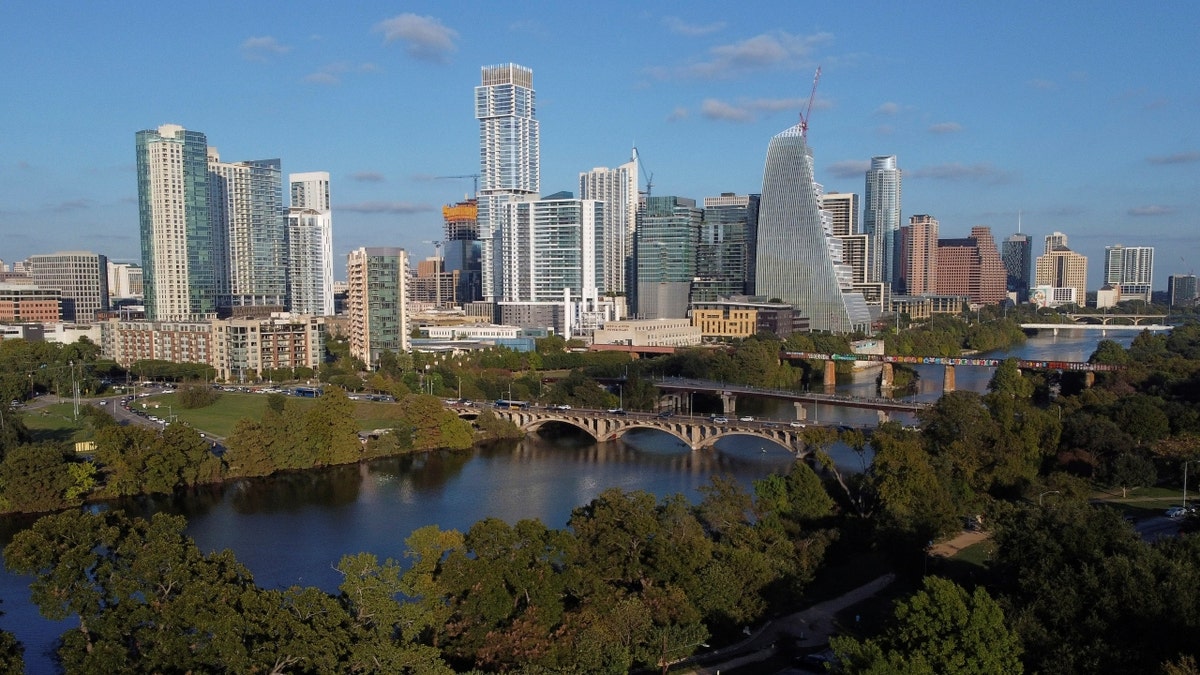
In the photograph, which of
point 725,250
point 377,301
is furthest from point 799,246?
point 377,301

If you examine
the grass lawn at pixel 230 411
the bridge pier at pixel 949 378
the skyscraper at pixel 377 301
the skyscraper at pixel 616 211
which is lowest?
the grass lawn at pixel 230 411

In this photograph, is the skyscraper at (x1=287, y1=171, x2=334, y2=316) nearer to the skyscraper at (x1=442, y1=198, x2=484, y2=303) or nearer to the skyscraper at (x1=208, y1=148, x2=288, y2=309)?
the skyscraper at (x1=208, y1=148, x2=288, y2=309)

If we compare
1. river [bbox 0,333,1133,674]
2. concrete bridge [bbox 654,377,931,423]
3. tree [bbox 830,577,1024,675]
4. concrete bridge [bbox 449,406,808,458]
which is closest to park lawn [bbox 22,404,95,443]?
river [bbox 0,333,1133,674]

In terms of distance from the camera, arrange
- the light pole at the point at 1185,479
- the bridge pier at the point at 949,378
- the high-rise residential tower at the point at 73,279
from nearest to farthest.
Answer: the light pole at the point at 1185,479 < the bridge pier at the point at 949,378 < the high-rise residential tower at the point at 73,279

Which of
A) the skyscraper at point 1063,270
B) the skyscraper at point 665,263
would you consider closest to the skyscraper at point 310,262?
the skyscraper at point 665,263

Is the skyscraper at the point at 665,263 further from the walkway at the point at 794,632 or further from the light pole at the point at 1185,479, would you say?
the walkway at the point at 794,632

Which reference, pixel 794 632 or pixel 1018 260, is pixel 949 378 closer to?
pixel 794 632
